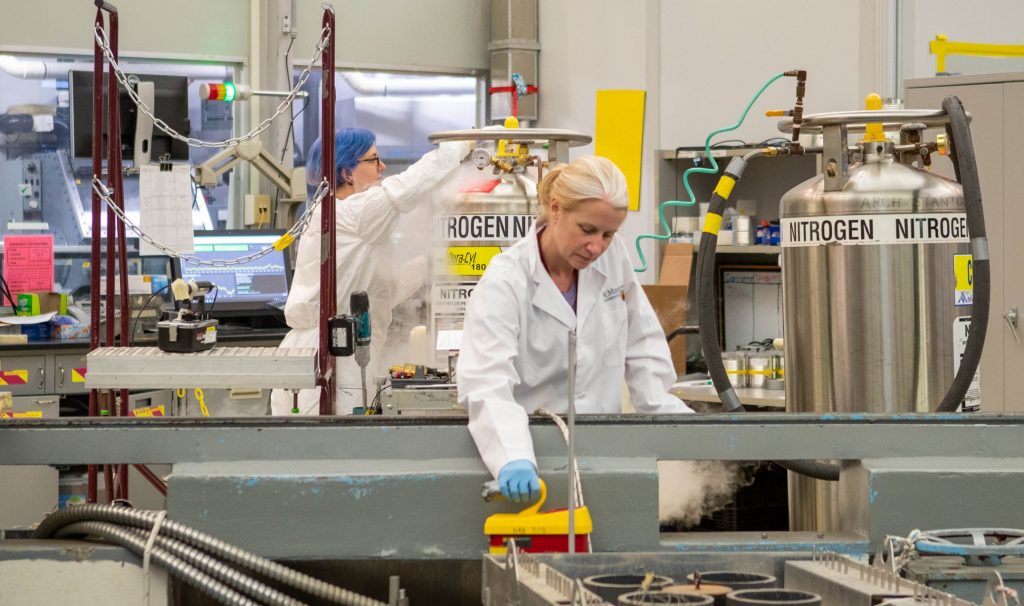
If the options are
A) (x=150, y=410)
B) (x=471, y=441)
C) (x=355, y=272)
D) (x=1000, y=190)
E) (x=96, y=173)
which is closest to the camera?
(x=471, y=441)

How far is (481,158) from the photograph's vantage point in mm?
3129

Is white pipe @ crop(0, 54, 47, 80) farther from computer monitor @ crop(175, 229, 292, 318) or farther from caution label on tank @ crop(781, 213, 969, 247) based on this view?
caution label on tank @ crop(781, 213, 969, 247)

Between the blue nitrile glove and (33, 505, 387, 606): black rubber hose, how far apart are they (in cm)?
22


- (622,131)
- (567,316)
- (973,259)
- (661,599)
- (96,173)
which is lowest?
(661,599)

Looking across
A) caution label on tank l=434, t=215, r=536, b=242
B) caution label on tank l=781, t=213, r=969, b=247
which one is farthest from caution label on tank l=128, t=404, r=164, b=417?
caution label on tank l=781, t=213, r=969, b=247

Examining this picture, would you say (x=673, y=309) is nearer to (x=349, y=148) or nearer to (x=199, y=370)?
(x=349, y=148)

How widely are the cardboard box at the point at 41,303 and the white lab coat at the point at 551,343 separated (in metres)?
3.41

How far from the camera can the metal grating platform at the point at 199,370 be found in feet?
7.49

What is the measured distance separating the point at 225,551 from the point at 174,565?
6 cm

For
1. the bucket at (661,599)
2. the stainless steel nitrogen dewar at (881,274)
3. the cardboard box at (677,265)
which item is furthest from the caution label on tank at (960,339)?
the cardboard box at (677,265)

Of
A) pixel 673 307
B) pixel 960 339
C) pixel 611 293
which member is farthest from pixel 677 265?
pixel 611 293

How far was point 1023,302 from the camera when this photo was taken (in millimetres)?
4035

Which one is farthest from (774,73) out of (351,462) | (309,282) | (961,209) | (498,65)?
(351,462)

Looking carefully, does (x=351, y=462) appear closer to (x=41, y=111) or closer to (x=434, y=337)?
(x=434, y=337)
